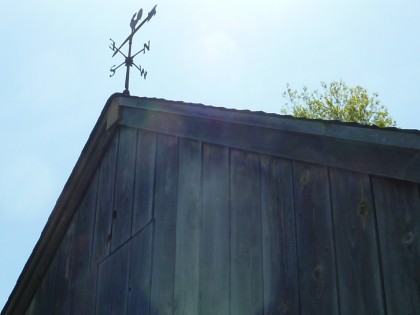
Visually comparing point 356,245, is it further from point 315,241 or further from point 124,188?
point 124,188

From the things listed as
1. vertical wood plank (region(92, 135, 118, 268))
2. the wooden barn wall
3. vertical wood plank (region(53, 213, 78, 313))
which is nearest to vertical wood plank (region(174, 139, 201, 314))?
the wooden barn wall

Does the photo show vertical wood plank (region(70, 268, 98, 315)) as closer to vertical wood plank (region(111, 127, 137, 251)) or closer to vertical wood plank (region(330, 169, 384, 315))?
vertical wood plank (region(111, 127, 137, 251))

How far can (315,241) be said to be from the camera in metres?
3.37

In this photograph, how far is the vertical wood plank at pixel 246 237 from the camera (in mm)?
3602

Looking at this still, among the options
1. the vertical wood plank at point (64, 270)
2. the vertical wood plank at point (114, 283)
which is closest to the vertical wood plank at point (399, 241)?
the vertical wood plank at point (114, 283)

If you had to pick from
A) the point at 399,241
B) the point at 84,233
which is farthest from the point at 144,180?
the point at 399,241

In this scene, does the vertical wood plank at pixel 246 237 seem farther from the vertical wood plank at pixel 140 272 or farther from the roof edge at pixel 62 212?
the roof edge at pixel 62 212

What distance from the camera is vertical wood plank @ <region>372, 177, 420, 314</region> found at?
2.90 m

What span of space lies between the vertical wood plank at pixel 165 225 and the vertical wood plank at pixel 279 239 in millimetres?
923

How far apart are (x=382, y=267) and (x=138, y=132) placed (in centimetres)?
274

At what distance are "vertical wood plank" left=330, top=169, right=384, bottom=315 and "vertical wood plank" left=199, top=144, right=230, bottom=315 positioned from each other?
839 millimetres

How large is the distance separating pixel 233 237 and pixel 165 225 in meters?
0.79

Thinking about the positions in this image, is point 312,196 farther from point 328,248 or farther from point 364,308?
point 364,308

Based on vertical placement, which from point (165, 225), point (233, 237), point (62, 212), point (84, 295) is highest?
point (62, 212)
